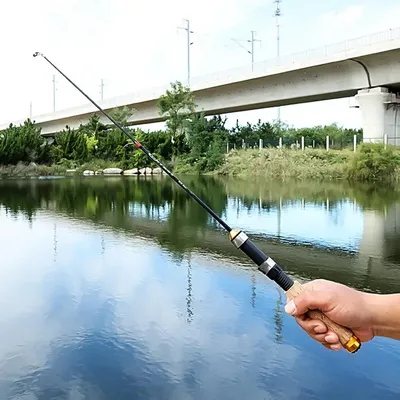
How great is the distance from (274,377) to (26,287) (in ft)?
10.8

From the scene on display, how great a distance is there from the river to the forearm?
7.01 feet

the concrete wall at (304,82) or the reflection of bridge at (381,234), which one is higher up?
the concrete wall at (304,82)

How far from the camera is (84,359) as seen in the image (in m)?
3.96

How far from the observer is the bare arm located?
1372 mm

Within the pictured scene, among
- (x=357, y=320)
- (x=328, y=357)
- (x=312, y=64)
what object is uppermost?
(x=312, y=64)

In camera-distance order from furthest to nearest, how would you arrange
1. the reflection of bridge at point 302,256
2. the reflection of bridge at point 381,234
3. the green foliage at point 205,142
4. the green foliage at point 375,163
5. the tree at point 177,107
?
the tree at point 177,107, the green foliage at point 205,142, the green foliage at point 375,163, the reflection of bridge at point 381,234, the reflection of bridge at point 302,256

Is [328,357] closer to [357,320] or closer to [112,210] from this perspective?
[357,320]

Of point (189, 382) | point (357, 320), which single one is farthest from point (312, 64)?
point (357, 320)

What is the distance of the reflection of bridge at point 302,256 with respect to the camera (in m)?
6.14

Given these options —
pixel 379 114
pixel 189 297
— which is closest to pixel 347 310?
pixel 189 297

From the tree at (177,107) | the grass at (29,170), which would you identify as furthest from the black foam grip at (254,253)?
the grass at (29,170)

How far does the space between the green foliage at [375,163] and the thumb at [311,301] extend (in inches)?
828

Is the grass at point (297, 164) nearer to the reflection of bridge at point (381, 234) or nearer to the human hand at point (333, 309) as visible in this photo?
the reflection of bridge at point (381, 234)

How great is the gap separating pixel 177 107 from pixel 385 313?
35682mm
